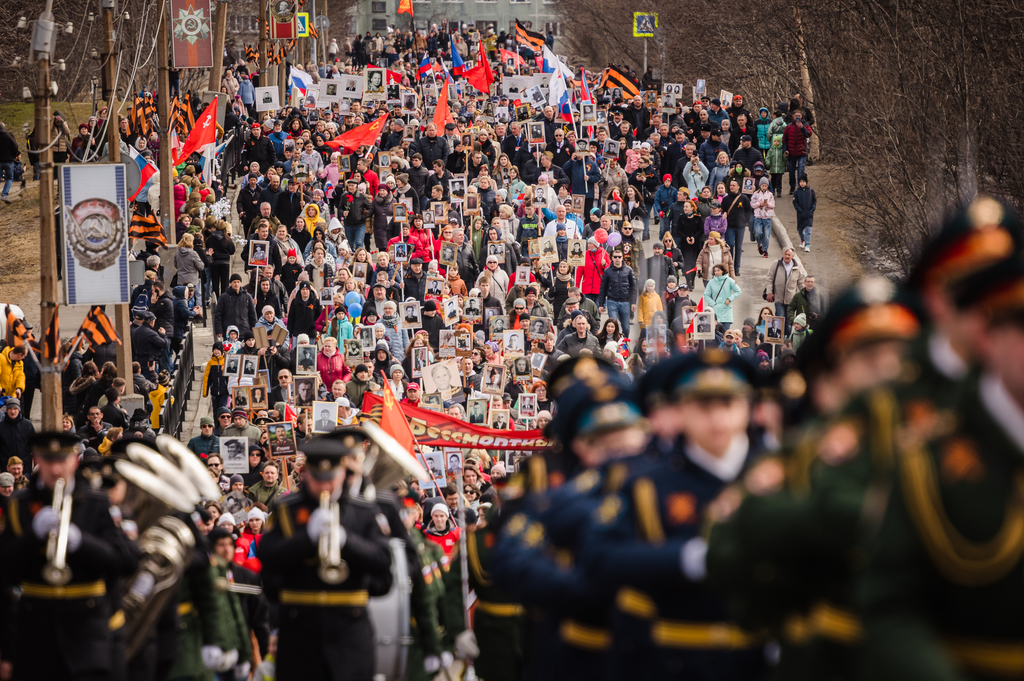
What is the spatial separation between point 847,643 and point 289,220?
24.2m

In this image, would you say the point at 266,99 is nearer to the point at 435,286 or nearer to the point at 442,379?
the point at 435,286

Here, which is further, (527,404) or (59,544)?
(527,404)

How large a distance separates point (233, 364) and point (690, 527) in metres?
16.3

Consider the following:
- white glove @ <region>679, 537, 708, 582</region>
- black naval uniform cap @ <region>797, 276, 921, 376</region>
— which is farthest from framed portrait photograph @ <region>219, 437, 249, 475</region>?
black naval uniform cap @ <region>797, 276, 921, 376</region>

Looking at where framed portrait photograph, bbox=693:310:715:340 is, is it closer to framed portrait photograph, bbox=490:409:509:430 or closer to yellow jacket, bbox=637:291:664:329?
yellow jacket, bbox=637:291:664:329

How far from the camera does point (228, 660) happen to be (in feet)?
29.1

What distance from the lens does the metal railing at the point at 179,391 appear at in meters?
21.5

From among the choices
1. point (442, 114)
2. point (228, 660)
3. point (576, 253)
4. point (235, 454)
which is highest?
point (442, 114)

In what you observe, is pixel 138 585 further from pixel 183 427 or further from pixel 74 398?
pixel 183 427

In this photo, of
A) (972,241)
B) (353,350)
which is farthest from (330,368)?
(972,241)

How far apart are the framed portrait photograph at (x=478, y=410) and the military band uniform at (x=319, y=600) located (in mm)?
10726

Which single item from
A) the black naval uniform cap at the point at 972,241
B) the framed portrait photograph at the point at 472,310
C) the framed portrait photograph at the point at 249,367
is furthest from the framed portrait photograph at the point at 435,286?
the black naval uniform cap at the point at 972,241

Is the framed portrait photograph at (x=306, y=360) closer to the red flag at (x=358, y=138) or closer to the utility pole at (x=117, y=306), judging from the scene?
the utility pole at (x=117, y=306)

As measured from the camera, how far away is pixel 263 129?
33.0 meters
